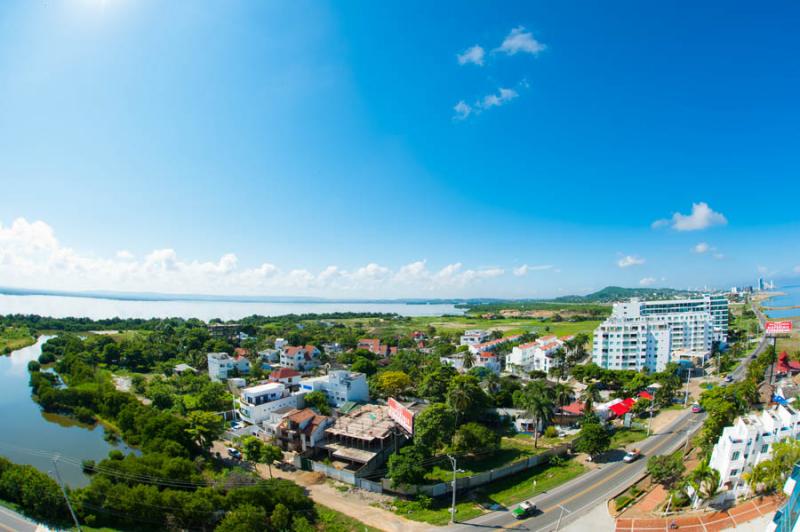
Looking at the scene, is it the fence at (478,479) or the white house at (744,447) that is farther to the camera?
the fence at (478,479)

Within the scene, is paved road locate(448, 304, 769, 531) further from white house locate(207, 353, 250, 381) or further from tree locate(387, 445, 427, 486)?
white house locate(207, 353, 250, 381)

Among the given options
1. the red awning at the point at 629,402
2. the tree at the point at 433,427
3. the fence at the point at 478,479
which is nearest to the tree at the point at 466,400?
the tree at the point at 433,427

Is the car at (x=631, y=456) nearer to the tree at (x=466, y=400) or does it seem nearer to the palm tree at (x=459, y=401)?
the tree at (x=466, y=400)

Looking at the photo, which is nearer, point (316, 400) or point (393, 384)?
point (316, 400)

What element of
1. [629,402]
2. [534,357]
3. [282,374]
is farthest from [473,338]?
[282,374]

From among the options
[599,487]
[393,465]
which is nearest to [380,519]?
[393,465]

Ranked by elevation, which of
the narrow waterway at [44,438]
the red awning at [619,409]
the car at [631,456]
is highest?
the red awning at [619,409]

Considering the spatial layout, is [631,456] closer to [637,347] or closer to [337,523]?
[337,523]
